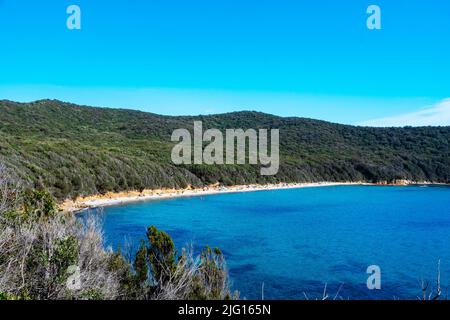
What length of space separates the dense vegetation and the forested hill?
25862mm

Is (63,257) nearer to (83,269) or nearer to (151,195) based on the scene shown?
(83,269)

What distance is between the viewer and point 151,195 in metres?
56.2

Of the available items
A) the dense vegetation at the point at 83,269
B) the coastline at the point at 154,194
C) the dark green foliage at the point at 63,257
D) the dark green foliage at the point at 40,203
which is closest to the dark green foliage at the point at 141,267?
the dense vegetation at the point at 83,269

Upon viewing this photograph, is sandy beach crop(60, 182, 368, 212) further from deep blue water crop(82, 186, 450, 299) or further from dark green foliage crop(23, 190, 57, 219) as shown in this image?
dark green foliage crop(23, 190, 57, 219)

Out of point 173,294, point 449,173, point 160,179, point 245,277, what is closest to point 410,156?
point 449,173

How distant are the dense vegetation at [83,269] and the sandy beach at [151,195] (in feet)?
67.9

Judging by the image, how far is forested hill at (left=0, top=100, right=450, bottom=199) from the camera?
151ft

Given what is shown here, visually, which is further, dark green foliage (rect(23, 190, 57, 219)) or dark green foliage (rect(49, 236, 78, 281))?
dark green foliage (rect(23, 190, 57, 219))

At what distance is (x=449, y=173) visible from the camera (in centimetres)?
10012

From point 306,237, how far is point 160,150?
4433 cm

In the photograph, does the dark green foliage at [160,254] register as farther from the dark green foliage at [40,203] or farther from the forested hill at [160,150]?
the forested hill at [160,150]

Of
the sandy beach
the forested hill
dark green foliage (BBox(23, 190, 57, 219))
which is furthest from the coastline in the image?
dark green foliage (BBox(23, 190, 57, 219))

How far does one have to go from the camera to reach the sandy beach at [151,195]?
40.7 m

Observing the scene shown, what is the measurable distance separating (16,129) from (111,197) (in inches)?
1389
